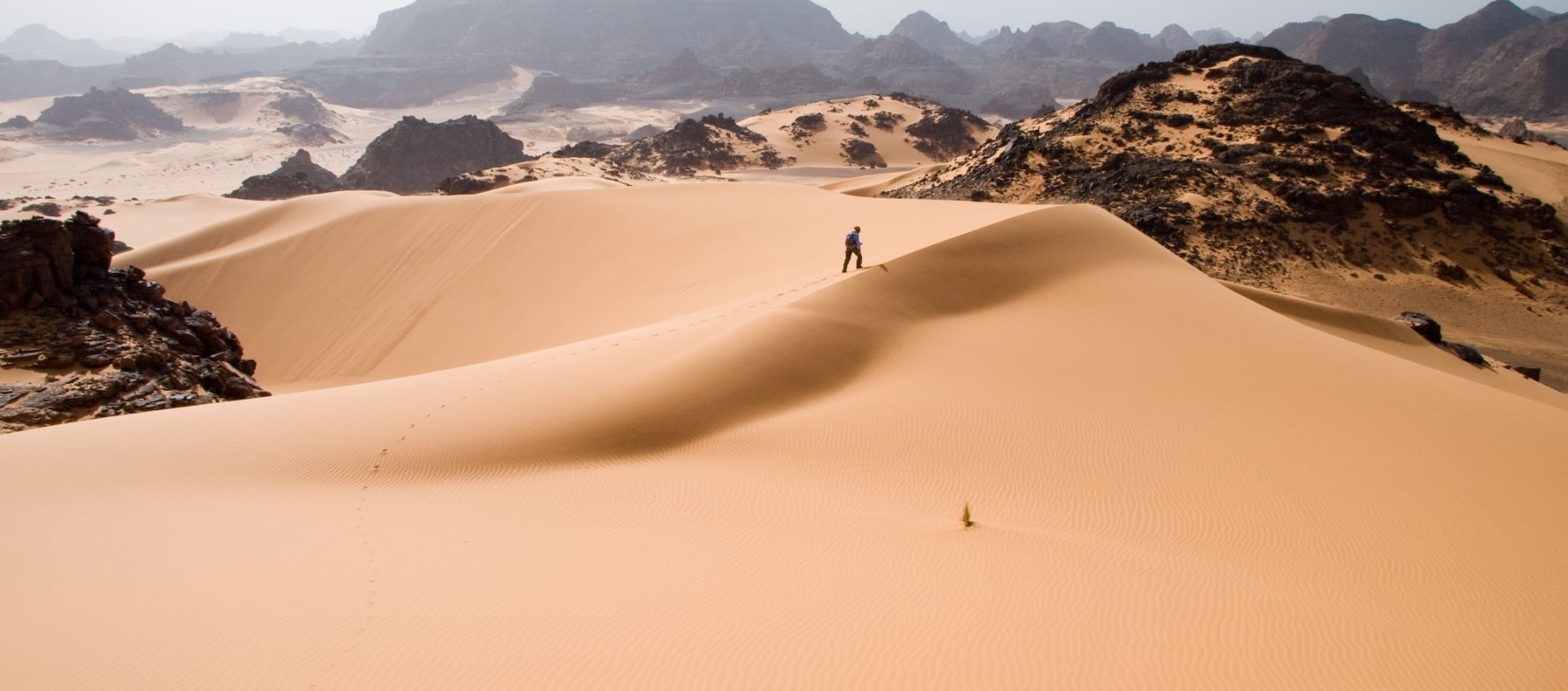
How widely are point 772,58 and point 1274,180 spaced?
126037 mm

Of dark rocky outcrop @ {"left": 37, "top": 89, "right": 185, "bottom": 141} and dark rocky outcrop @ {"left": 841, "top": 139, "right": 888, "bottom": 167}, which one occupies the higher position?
dark rocky outcrop @ {"left": 37, "top": 89, "right": 185, "bottom": 141}

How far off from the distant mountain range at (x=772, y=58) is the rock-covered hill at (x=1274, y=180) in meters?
65.5

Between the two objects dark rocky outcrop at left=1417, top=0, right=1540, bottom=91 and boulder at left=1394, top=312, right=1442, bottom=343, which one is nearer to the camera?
boulder at left=1394, top=312, right=1442, bottom=343

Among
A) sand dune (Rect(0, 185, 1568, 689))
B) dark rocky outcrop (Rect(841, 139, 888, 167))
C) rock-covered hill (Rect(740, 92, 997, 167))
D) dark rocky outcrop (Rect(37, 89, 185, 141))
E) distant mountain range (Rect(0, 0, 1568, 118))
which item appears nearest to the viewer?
sand dune (Rect(0, 185, 1568, 689))

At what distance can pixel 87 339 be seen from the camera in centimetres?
905

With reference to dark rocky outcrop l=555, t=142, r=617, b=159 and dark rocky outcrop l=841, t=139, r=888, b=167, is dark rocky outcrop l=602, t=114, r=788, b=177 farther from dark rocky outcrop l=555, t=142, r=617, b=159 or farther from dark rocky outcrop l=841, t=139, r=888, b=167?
dark rocky outcrop l=841, t=139, r=888, b=167

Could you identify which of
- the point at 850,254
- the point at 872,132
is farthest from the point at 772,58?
the point at 850,254

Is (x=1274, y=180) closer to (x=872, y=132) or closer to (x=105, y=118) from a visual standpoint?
(x=872, y=132)

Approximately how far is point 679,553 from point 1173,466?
12.9 ft

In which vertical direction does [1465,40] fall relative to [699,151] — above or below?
above

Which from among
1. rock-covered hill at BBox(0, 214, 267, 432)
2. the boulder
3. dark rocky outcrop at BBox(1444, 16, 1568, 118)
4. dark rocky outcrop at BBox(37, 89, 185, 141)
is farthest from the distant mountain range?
rock-covered hill at BBox(0, 214, 267, 432)

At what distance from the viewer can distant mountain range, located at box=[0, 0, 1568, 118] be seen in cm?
8531

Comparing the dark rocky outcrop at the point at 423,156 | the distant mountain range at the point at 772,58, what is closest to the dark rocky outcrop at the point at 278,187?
the dark rocky outcrop at the point at 423,156

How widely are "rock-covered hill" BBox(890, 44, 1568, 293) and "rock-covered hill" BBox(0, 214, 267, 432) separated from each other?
2135cm
